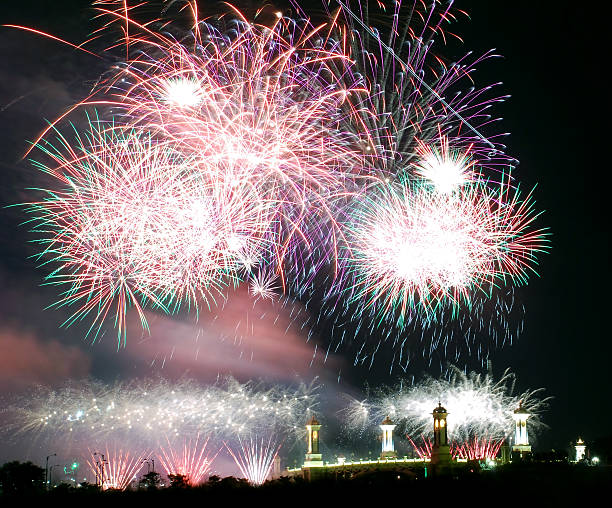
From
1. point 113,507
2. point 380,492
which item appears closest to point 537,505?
point 380,492

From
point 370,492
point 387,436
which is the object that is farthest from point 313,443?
point 370,492

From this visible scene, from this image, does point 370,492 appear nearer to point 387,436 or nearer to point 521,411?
point 521,411

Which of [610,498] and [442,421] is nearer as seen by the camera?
[610,498]

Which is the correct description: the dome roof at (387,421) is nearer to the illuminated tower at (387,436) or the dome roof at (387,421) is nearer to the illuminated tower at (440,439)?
the illuminated tower at (387,436)

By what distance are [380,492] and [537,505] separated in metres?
6.78

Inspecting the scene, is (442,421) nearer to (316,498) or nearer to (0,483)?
(316,498)

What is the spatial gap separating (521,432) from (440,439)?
653 centimetres

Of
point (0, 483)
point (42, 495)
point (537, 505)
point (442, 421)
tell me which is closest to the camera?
point (537, 505)

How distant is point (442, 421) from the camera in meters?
47.9

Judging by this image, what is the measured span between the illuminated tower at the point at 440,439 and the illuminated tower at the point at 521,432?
5.22 metres

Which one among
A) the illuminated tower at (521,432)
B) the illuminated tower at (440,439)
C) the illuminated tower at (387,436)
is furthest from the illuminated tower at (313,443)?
the illuminated tower at (521,432)

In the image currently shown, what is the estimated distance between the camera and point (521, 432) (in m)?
50.4

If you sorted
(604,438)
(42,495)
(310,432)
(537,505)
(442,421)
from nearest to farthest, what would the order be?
(537,505), (42,495), (442,421), (310,432), (604,438)

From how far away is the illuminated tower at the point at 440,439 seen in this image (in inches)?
1877
